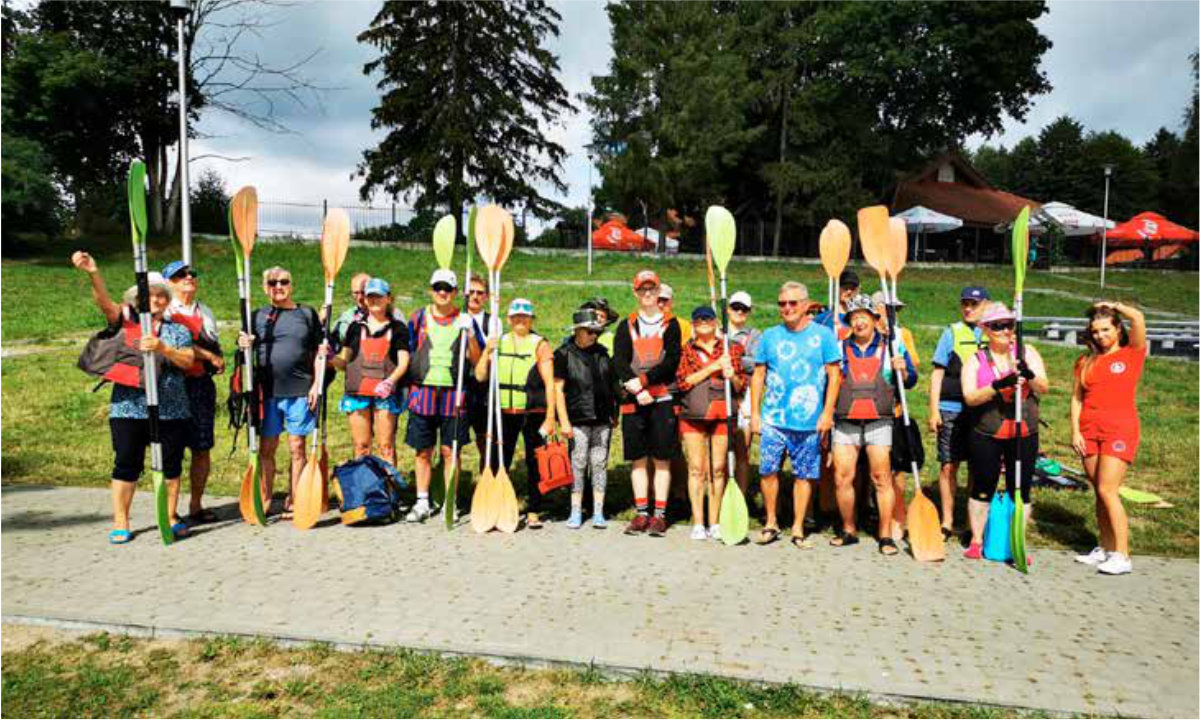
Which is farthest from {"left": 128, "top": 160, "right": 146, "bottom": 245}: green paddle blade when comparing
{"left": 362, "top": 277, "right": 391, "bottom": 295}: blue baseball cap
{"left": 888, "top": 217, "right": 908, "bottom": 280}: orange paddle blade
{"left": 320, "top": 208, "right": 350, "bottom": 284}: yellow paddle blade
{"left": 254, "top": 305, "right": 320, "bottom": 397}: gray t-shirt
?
{"left": 888, "top": 217, "right": 908, "bottom": 280}: orange paddle blade

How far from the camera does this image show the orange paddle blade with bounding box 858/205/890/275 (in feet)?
21.0

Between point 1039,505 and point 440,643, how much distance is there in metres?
5.60

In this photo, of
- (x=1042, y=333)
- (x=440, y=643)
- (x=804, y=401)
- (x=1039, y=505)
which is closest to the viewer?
(x=440, y=643)

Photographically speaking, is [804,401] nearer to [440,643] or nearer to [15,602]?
[440,643]

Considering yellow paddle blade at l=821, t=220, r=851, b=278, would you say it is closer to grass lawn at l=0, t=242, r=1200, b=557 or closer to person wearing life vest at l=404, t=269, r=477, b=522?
grass lawn at l=0, t=242, r=1200, b=557

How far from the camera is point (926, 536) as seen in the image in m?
5.67

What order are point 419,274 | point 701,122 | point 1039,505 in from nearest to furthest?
point 1039,505
point 419,274
point 701,122

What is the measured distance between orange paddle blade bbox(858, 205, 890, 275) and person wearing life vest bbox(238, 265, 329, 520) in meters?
4.40

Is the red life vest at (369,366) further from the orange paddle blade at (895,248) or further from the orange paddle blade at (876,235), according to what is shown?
the orange paddle blade at (895,248)

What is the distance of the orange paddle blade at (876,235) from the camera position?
21.0 ft

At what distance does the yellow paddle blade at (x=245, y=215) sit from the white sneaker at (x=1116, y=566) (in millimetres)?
6733

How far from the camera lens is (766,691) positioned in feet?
12.2

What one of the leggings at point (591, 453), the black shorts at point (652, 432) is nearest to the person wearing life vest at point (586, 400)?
the leggings at point (591, 453)

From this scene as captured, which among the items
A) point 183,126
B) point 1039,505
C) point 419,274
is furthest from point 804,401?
point 419,274
